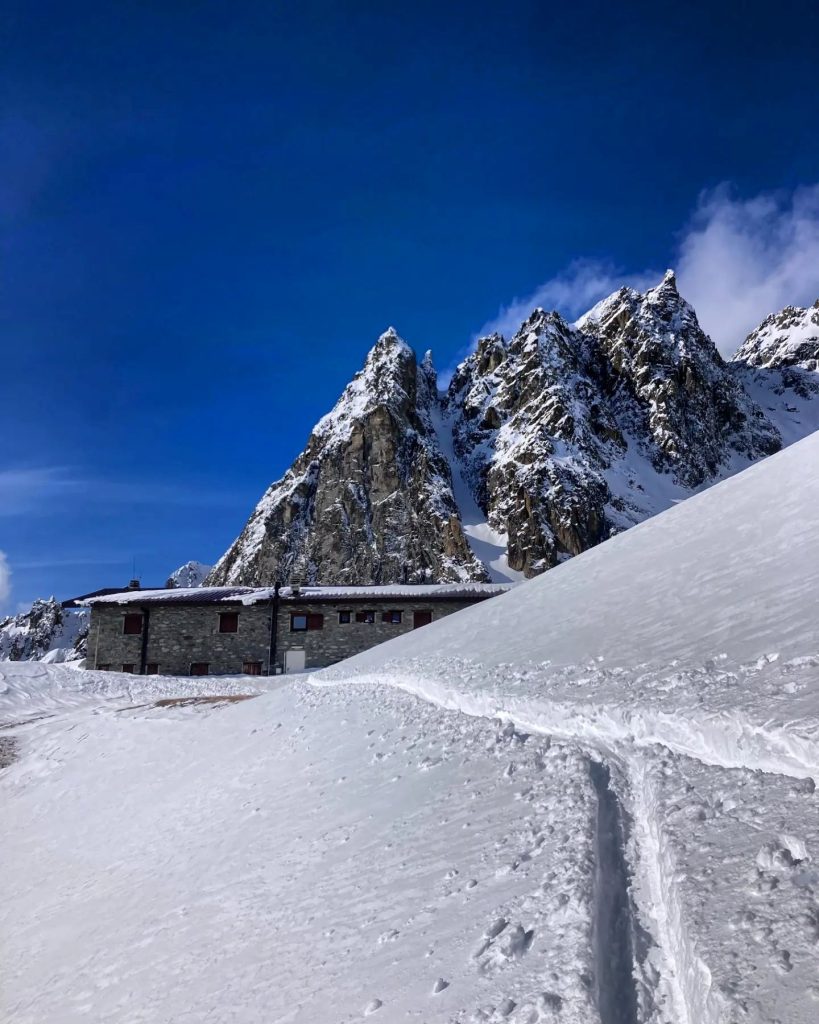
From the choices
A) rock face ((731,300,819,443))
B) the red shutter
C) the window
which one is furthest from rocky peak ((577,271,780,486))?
the red shutter

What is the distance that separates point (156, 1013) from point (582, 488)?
101315 mm

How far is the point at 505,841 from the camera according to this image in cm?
492

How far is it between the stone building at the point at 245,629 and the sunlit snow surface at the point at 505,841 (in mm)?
23064

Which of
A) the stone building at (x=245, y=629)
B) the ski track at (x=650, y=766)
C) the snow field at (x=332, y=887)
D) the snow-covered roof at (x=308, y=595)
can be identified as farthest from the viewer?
the snow-covered roof at (x=308, y=595)

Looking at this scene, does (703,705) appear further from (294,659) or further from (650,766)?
(294,659)

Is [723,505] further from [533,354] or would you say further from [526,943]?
[533,354]

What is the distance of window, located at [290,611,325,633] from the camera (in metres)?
35.8

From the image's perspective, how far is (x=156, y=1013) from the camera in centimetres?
481

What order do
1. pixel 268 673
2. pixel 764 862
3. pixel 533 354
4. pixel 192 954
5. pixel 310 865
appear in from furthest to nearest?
pixel 533 354 → pixel 268 673 → pixel 310 865 → pixel 192 954 → pixel 764 862

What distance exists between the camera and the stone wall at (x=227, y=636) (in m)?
35.3

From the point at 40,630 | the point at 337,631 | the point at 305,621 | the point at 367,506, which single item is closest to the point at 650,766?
the point at 337,631

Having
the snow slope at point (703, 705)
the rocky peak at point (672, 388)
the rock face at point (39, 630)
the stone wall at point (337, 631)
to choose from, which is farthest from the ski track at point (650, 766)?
the rock face at point (39, 630)

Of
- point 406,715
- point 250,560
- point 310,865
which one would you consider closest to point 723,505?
point 406,715

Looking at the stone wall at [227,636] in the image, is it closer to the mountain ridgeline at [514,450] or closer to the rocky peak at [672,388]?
the mountain ridgeline at [514,450]
